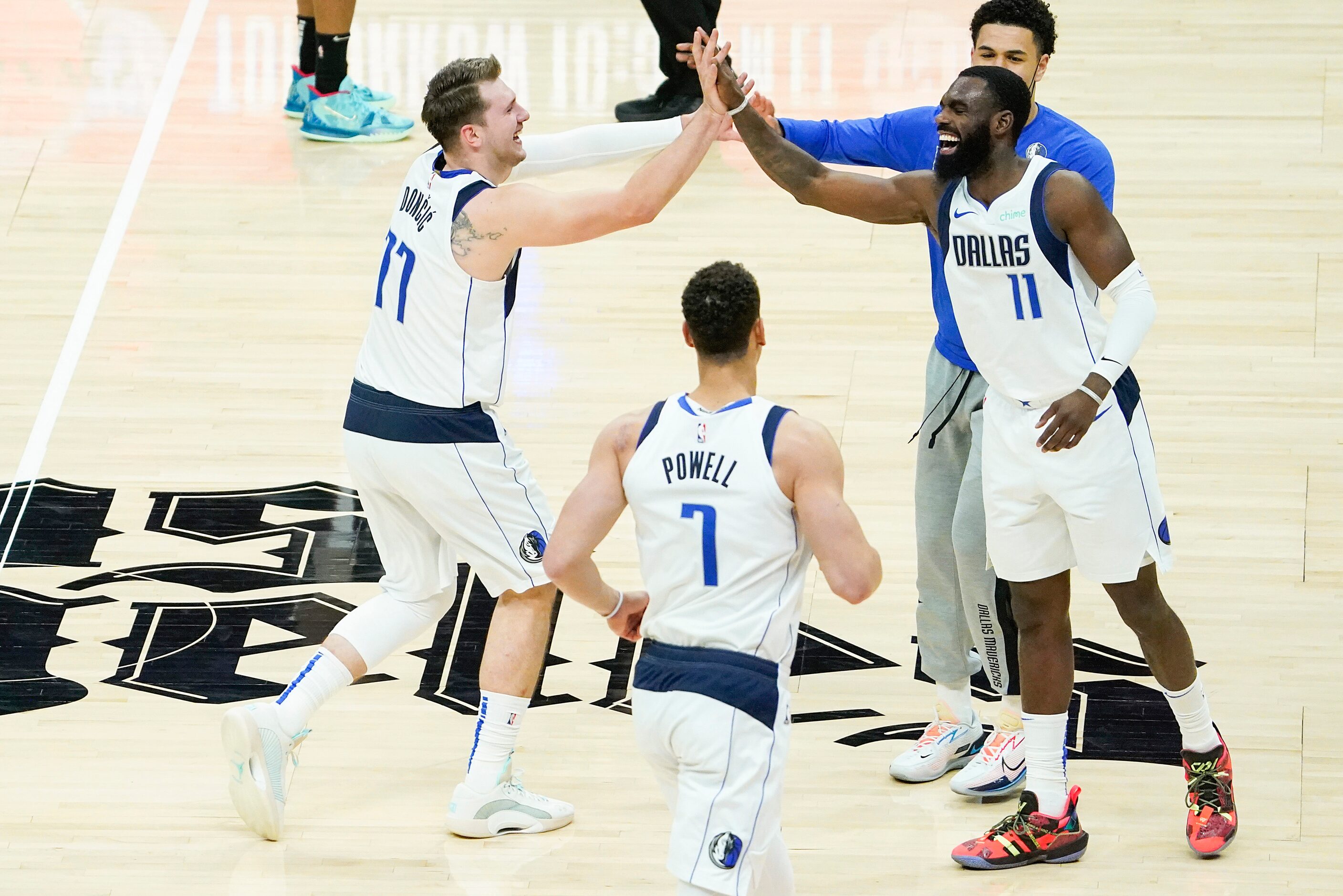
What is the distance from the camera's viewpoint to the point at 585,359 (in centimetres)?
658

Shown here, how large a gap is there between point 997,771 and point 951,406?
0.84 metres

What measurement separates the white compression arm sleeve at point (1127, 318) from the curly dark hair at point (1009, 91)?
1.21ft

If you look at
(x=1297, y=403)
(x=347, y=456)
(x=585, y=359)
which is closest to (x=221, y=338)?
(x=585, y=359)

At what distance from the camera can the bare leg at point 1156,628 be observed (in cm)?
395

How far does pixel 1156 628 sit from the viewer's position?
13.0 ft

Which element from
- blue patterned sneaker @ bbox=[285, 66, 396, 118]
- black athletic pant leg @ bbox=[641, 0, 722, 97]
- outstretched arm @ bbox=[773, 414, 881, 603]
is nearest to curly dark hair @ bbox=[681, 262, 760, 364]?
outstretched arm @ bbox=[773, 414, 881, 603]

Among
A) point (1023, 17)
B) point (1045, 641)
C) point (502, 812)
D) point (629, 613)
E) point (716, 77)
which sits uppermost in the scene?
point (1023, 17)

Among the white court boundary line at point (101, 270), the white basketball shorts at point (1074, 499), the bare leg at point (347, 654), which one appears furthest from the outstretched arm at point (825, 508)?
the white court boundary line at point (101, 270)

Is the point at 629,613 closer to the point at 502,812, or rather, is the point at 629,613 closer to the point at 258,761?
the point at 502,812

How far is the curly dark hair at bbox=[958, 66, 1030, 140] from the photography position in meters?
3.82

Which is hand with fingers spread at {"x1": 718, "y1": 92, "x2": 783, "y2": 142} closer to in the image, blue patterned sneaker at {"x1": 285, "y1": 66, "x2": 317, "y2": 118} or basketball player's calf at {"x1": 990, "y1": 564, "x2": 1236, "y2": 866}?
basketball player's calf at {"x1": 990, "y1": 564, "x2": 1236, "y2": 866}

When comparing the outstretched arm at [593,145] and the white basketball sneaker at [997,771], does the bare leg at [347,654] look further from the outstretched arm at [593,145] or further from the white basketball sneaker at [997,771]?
the white basketball sneaker at [997,771]

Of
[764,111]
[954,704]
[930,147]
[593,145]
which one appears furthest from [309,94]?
[954,704]

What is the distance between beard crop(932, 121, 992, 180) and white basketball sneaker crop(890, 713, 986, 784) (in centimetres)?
136
